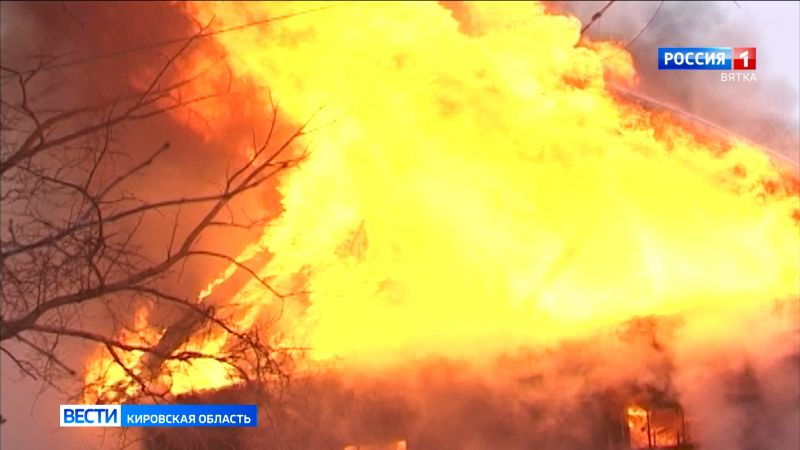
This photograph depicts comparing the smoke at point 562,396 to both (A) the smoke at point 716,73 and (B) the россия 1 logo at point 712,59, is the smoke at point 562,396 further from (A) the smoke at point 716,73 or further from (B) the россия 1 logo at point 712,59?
(B) the россия 1 logo at point 712,59

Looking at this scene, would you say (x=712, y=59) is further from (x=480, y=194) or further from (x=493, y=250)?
(x=493, y=250)

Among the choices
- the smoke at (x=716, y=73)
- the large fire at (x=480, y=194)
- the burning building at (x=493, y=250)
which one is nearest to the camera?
the burning building at (x=493, y=250)

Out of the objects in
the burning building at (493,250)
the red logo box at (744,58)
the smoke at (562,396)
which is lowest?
the smoke at (562,396)

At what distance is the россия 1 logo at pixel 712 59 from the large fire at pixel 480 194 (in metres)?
0.37

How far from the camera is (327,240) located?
7.85 metres

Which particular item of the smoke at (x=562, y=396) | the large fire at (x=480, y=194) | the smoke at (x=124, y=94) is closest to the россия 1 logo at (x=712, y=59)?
the large fire at (x=480, y=194)

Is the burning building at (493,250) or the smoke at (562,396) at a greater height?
the burning building at (493,250)

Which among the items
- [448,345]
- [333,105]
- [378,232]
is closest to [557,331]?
[448,345]

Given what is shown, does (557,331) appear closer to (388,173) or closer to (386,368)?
(386,368)

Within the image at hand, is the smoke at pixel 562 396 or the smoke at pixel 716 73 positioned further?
the smoke at pixel 716 73

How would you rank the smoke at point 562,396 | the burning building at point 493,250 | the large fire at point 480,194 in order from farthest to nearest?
1. the large fire at point 480,194
2. the burning building at point 493,250
3. the smoke at point 562,396

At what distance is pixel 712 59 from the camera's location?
7340 millimetres

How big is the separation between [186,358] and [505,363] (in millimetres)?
2955

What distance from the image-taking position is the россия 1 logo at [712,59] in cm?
725
